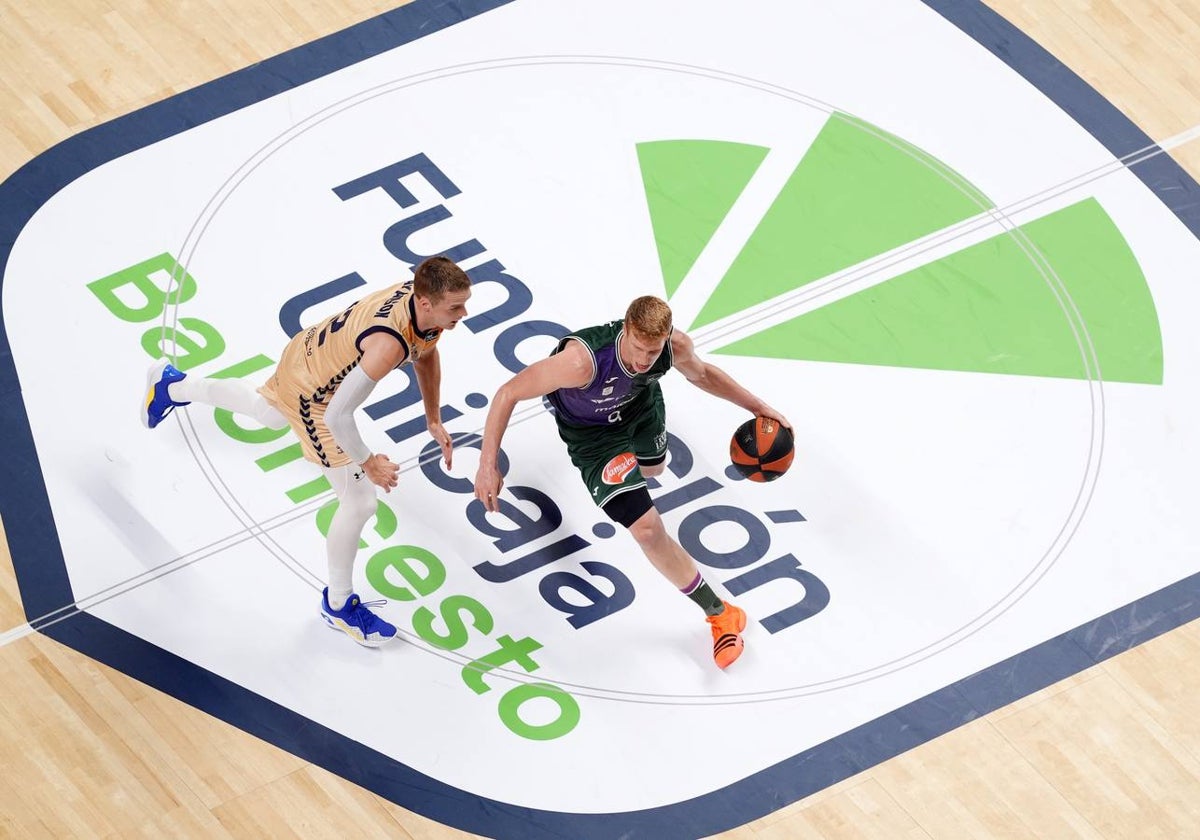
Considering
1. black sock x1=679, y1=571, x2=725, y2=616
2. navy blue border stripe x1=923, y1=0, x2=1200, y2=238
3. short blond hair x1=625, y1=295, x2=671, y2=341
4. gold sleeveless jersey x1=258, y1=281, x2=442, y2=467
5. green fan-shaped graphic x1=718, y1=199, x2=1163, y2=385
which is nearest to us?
short blond hair x1=625, y1=295, x2=671, y2=341

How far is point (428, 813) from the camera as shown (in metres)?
8.12

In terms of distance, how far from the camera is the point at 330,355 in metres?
8.00

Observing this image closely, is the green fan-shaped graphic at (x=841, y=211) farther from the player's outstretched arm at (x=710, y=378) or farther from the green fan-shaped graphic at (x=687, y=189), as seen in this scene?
the player's outstretched arm at (x=710, y=378)

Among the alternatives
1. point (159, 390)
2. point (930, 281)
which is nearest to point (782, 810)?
point (930, 281)

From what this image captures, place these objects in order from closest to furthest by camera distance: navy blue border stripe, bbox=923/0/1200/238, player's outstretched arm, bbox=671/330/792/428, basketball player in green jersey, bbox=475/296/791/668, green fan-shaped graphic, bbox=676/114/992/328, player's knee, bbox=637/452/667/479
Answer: basketball player in green jersey, bbox=475/296/791/668 < player's outstretched arm, bbox=671/330/792/428 < player's knee, bbox=637/452/667/479 < green fan-shaped graphic, bbox=676/114/992/328 < navy blue border stripe, bbox=923/0/1200/238

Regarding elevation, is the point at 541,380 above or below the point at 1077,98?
below

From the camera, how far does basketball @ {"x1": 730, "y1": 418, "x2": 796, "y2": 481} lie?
8.52 m

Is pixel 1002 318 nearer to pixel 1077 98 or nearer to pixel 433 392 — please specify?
pixel 1077 98

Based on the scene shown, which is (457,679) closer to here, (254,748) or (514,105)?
(254,748)

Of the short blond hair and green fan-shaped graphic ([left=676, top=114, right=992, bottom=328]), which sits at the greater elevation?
the short blond hair

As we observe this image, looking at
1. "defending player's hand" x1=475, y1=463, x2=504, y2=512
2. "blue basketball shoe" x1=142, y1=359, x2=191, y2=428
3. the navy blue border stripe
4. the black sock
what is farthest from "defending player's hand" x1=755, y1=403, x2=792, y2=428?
the navy blue border stripe

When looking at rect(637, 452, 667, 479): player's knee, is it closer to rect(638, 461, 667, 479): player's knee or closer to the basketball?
rect(638, 461, 667, 479): player's knee

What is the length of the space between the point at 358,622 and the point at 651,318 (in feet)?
6.52

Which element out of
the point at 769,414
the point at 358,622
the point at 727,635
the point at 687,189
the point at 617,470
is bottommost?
the point at 358,622
